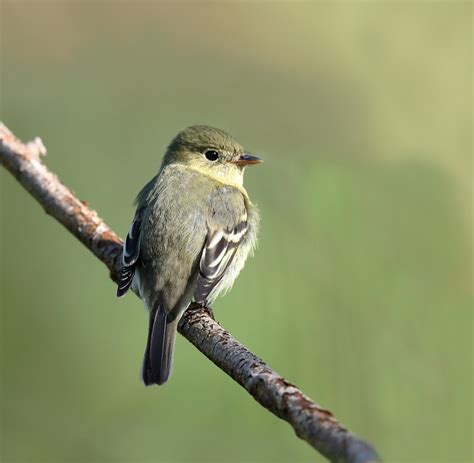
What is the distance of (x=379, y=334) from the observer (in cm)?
413

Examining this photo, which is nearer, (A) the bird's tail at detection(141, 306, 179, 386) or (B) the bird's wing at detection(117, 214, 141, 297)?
(A) the bird's tail at detection(141, 306, 179, 386)

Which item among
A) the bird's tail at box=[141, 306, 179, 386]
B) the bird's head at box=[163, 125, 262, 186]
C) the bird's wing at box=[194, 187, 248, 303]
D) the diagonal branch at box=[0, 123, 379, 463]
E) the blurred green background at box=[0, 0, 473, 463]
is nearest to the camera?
the diagonal branch at box=[0, 123, 379, 463]

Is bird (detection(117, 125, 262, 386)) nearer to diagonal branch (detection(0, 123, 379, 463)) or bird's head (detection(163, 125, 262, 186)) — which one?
bird's head (detection(163, 125, 262, 186))

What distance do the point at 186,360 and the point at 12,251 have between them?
1.43 meters

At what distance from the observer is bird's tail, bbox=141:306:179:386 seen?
11.4 ft

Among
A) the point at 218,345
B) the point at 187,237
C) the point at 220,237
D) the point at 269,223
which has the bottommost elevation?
the point at 218,345

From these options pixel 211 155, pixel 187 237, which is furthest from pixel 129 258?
pixel 211 155

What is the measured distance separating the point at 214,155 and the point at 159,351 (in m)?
1.54

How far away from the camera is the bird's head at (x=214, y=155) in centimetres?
465

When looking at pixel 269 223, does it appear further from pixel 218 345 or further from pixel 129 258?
pixel 218 345

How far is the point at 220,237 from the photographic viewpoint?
403cm

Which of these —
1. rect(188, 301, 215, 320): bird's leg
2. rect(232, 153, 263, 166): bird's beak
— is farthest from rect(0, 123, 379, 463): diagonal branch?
rect(232, 153, 263, 166): bird's beak

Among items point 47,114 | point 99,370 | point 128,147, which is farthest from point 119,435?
point 47,114

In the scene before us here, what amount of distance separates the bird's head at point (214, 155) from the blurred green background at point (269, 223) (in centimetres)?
33
